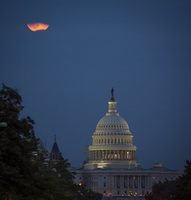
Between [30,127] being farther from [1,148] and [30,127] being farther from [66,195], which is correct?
[66,195]

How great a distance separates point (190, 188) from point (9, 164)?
129ft

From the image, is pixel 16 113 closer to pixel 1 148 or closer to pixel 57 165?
pixel 1 148

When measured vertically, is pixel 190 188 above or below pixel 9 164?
above

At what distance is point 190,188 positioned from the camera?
103125mm

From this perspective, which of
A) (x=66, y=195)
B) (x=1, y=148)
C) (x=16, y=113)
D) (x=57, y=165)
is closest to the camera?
(x=1, y=148)

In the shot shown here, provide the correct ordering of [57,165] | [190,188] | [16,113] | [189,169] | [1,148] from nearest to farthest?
[1,148], [16,113], [190,188], [189,169], [57,165]

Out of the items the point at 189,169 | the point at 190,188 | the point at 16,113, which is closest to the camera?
the point at 16,113

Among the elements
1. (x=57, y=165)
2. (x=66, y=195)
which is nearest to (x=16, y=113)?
(x=66, y=195)

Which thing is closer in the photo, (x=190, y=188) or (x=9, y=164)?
(x=9, y=164)

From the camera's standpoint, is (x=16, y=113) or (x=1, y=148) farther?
(x=16, y=113)

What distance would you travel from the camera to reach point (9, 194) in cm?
6762

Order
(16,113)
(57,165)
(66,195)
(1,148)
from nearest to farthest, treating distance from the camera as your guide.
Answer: (1,148)
(16,113)
(66,195)
(57,165)

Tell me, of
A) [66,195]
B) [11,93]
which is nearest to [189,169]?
[66,195]

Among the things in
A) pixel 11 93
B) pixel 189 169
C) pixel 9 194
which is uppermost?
pixel 189 169
